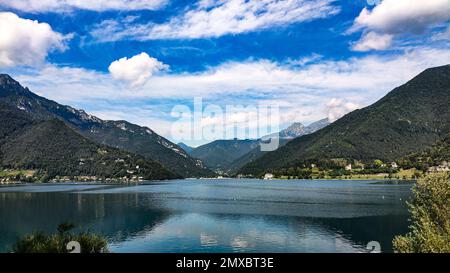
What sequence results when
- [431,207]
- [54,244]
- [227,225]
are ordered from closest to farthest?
[54,244], [431,207], [227,225]

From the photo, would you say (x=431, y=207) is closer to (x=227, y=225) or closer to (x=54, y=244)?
(x=54, y=244)

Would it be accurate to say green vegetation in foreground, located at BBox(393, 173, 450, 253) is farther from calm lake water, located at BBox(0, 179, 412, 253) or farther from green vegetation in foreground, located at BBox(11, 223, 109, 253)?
green vegetation in foreground, located at BBox(11, 223, 109, 253)

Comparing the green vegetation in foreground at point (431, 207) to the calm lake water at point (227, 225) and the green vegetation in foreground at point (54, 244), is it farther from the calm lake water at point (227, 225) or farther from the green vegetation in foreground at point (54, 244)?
the green vegetation in foreground at point (54, 244)

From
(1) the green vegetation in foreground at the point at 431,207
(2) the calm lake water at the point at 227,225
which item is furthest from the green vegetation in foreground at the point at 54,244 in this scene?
(1) the green vegetation in foreground at the point at 431,207

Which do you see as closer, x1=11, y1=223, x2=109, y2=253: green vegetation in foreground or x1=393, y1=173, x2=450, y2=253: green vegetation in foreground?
x1=11, y1=223, x2=109, y2=253: green vegetation in foreground

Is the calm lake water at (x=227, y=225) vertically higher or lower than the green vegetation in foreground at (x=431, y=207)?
lower

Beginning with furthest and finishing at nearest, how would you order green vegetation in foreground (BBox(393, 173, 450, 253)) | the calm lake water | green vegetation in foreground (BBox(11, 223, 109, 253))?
1. the calm lake water
2. green vegetation in foreground (BBox(393, 173, 450, 253))
3. green vegetation in foreground (BBox(11, 223, 109, 253))

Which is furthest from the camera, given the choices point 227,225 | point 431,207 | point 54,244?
point 227,225

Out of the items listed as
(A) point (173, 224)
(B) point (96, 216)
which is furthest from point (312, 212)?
(B) point (96, 216)

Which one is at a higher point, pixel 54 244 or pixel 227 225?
pixel 54 244

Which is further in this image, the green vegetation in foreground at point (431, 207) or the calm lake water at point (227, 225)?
the calm lake water at point (227, 225)

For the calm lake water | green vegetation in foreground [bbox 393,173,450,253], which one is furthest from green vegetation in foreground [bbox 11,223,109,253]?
green vegetation in foreground [bbox 393,173,450,253]

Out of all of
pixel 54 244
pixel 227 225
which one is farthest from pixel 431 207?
pixel 227 225
